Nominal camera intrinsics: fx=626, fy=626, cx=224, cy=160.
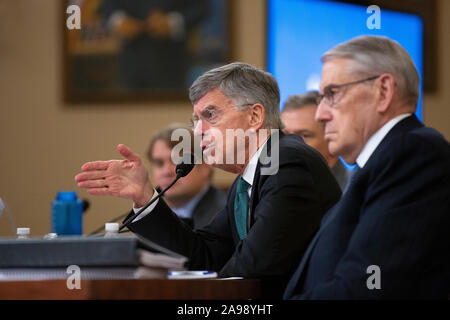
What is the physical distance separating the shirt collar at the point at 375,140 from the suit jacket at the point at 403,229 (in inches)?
3.6

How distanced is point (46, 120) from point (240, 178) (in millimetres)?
3697

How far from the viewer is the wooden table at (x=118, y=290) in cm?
142

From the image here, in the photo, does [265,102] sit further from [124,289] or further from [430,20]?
[430,20]

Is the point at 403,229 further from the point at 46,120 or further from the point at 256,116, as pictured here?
the point at 46,120

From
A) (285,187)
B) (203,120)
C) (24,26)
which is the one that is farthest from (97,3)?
(285,187)

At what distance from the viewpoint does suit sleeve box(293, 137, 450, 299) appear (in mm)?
1410

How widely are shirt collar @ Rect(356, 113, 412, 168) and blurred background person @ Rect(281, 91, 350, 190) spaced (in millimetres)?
1580

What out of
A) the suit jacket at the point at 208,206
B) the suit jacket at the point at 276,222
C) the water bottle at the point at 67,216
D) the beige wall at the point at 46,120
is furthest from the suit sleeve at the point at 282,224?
the beige wall at the point at 46,120

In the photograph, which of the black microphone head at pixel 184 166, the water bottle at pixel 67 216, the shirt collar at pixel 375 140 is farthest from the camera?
the water bottle at pixel 67 216

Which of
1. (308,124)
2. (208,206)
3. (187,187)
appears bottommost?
(208,206)

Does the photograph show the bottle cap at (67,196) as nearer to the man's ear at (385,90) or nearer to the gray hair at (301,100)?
the gray hair at (301,100)

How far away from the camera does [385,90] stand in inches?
64.2

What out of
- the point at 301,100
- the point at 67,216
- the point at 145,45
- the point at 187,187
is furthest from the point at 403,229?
the point at 145,45

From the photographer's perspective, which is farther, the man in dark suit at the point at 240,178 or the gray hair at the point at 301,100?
the gray hair at the point at 301,100
